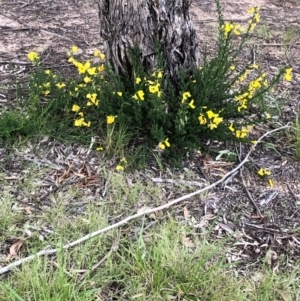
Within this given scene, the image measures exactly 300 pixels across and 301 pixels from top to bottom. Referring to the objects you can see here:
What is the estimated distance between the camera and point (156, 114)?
2811 millimetres

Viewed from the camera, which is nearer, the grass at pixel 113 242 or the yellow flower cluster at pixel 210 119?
the grass at pixel 113 242

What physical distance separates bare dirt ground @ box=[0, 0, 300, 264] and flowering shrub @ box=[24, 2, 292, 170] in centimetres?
18

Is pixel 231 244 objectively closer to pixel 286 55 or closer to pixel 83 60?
pixel 83 60

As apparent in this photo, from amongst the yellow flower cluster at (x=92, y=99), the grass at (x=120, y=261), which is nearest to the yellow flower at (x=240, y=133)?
the grass at (x=120, y=261)

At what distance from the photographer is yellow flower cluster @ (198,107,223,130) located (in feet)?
9.14

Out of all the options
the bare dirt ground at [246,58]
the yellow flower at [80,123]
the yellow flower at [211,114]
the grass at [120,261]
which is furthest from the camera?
the yellow flower at [80,123]

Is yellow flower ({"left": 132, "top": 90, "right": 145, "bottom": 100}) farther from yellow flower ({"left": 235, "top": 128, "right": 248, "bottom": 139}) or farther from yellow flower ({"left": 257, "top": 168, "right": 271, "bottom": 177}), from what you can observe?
yellow flower ({"left": 257, "top": 168, "right": 271, "bottom": 177})

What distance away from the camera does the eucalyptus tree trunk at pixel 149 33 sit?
288 cm

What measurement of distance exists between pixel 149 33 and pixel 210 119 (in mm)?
609

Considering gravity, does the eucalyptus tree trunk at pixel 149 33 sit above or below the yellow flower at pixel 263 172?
above

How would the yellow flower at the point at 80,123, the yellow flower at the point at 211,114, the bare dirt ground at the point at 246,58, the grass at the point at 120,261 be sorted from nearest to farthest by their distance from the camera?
the grass at the point at 120,261 → the bare dirt ground at the point at 246,58 → the yellow flower at the point at 211,114 → the yellow flower at the point at 80,123

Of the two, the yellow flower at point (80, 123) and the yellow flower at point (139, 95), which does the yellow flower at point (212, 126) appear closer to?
the yellow flower at point (139, 95)

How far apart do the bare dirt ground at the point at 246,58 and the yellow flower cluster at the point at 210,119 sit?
0.26 metres

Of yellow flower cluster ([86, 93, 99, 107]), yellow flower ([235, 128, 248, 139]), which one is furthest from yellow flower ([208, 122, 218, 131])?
yellow flower cluster ([86, 93, 99, 107])
